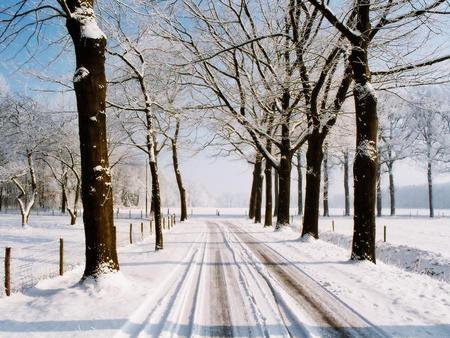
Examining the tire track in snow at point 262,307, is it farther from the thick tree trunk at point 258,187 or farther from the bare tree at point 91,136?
the thick tree trunk at point 258,187

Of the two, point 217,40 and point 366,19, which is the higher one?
point 217,40

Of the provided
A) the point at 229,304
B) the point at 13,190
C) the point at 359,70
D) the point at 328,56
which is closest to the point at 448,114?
the point at 328,56

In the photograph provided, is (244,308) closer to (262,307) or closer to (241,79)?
(262,307)

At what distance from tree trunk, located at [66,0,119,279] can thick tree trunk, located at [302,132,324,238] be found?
1021cm

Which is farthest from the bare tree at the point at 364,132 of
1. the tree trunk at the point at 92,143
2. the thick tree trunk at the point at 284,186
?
the thick tree trunk at the point at 284,186

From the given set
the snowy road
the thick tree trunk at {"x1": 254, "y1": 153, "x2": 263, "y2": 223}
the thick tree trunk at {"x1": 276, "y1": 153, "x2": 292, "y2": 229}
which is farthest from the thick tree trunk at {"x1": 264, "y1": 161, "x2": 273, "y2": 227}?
the snowy road

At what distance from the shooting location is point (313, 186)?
16.1m

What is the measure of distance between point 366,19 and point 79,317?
9.77m

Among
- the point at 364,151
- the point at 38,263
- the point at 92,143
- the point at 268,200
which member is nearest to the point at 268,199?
the point at 268,200

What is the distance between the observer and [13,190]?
69.4m

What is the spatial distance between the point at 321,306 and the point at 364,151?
17.4ft

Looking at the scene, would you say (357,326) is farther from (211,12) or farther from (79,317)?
(211,12)

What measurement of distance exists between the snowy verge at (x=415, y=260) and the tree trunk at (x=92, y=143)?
30.8 feet

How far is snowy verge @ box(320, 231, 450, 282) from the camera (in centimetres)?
1203
